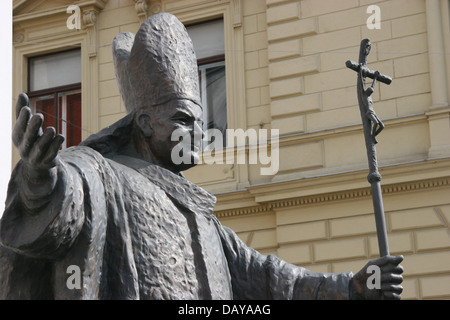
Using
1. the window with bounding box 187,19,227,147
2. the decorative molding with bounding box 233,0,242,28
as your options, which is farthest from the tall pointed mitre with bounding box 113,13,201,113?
the decorative molding with bounding box 233,0,242,28

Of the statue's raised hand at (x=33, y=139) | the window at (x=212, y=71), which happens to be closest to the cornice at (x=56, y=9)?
the window at (x=212, y=71)

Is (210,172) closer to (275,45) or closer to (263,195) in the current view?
(263,195)

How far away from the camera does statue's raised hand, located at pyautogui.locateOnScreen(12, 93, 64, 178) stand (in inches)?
153

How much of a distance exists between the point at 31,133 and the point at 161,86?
1.16m

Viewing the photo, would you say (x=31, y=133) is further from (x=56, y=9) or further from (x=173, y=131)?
(x=56, y=9)

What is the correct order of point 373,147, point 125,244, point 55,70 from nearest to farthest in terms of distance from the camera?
1. point 125,244
2. point 373,147
3. point 55,70

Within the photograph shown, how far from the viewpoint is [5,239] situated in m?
4.13

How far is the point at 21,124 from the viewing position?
3906 mm

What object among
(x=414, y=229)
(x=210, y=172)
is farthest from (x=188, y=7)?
(x=414, y=229)

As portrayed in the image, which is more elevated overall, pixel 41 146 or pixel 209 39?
pixel 209 39

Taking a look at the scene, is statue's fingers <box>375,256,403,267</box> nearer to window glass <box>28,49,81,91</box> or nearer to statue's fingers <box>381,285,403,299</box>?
statue's fingers <box>381,285,403,299</box>

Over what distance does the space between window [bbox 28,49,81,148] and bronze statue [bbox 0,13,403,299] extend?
12.7 metres

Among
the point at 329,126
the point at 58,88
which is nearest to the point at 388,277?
the point at 329,126
